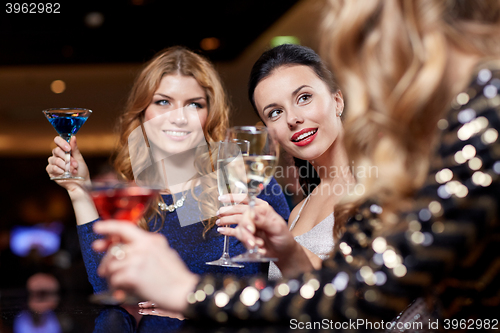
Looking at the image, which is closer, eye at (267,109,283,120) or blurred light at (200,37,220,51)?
eye at (267,109,283,120)

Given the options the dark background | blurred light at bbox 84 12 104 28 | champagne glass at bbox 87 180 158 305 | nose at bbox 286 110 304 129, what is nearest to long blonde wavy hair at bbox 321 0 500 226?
champagne glass at bbox 87 180 158 305

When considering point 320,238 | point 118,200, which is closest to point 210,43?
point 320,238

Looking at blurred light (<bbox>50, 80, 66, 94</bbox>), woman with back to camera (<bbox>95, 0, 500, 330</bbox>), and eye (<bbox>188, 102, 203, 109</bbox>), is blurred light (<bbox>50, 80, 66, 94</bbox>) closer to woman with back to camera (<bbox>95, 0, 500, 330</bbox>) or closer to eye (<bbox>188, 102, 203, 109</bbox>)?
eye (<bbox>188, 102, 203, 109</bbox>)

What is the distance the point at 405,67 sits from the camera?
2.76ft

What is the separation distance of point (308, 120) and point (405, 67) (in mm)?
1117

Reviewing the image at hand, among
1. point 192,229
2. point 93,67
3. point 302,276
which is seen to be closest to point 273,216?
point 302,276

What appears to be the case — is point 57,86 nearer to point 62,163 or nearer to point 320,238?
point 62,163

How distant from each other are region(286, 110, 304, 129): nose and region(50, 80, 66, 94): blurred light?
737 cm

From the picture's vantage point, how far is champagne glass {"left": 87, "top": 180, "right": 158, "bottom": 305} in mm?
850

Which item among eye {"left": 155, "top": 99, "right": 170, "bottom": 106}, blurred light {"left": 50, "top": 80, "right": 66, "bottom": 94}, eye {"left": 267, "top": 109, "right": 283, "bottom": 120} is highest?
blurred light {"left": 50, "top": 80, "right": 66, "bottom": 94}

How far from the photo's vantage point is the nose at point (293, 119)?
1.95 m

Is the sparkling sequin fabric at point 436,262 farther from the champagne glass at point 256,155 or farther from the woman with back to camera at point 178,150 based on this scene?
the woman with back to camera at point 178,150

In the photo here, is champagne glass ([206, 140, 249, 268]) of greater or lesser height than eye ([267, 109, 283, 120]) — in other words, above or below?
below

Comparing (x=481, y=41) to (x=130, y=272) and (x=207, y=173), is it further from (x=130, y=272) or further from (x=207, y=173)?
(x=207, y=173)
